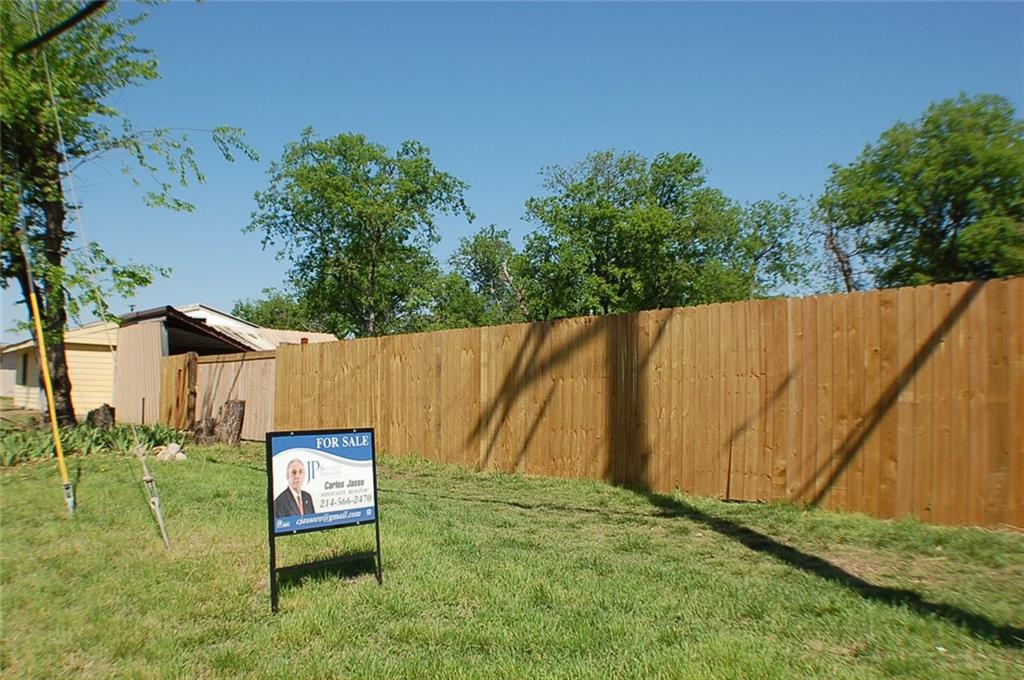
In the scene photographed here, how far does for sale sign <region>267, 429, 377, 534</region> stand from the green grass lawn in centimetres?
50

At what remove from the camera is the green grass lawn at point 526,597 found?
13.0 ft

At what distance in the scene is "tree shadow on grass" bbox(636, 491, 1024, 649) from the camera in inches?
165

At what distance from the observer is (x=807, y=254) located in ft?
139

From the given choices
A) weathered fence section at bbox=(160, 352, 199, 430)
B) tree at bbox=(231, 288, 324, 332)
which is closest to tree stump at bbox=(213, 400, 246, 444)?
weathered fence section at bbox=(160, 352, 199, 430)

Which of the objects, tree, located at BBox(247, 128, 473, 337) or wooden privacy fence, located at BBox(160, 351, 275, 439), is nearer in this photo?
wooden privacy fence, located at BBox(160, 351, 275, 439)

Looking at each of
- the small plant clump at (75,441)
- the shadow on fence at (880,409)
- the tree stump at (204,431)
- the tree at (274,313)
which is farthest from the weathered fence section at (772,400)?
the tree at (274,313)

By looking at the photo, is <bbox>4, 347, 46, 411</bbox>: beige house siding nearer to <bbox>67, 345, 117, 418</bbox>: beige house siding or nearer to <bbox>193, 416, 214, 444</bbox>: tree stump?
<bbox>67, 345, 117, 418</bbox>: beige house siding

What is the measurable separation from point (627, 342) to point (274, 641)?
6032 millimetres

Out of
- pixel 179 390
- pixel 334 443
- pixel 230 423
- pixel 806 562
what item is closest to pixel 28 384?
pixel 179 390

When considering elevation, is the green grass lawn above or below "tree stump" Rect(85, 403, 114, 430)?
below

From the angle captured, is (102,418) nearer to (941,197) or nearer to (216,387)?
(216,387)

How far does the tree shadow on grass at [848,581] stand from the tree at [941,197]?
23239 millimetres

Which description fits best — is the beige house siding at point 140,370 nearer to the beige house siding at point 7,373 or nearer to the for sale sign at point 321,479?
the for sale sign at point 321,479

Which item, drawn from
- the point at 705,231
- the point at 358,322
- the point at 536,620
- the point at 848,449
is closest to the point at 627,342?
the point at 848,449
